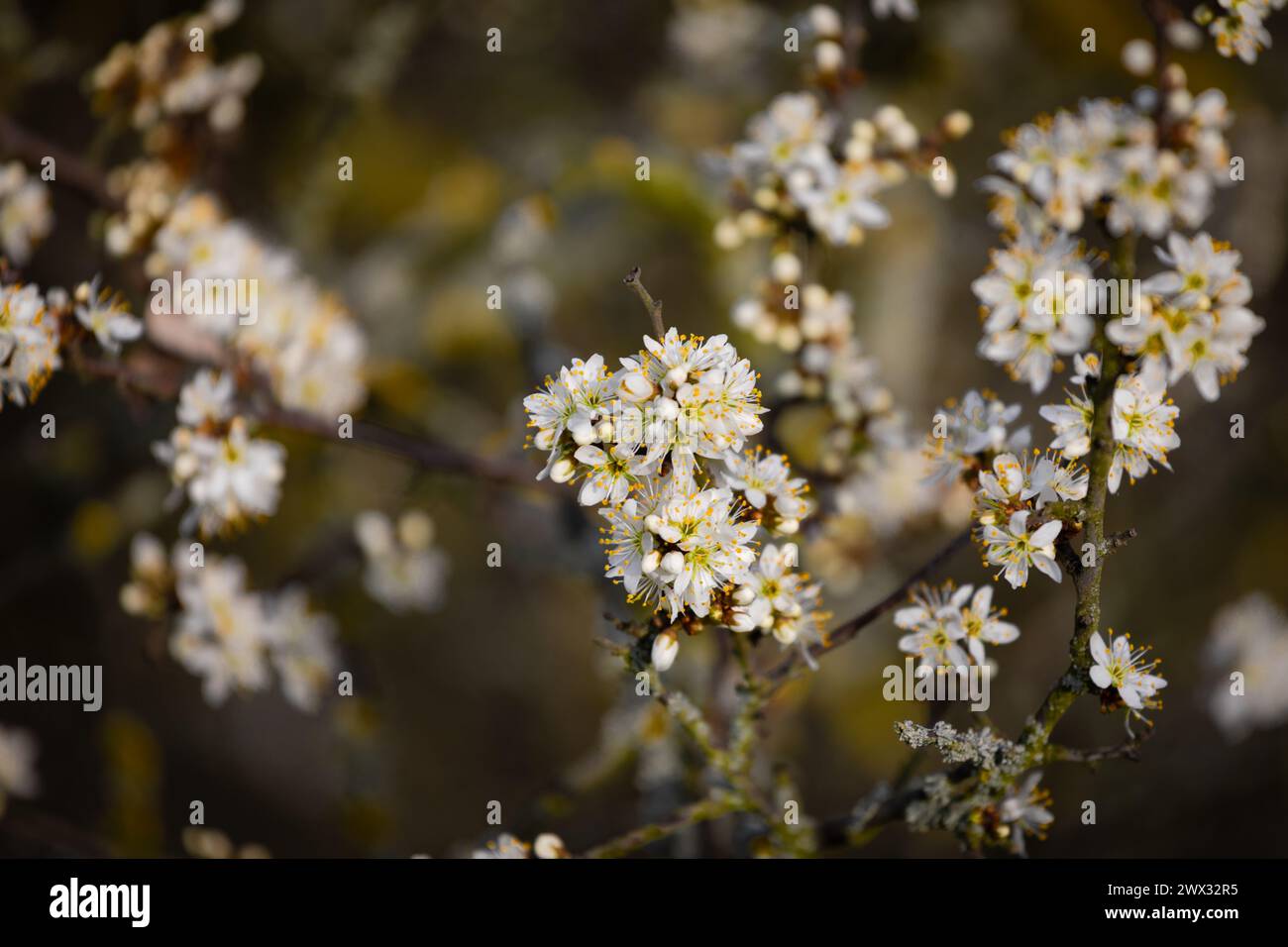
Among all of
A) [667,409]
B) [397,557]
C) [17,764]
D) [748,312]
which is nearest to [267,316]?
[397,557]

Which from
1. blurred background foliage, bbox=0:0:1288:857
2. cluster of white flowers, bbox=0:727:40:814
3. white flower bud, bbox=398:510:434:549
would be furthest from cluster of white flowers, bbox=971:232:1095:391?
cluster of white flowers, bbox=0:727:40:814

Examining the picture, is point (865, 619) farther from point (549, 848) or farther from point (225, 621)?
point (225, 621)

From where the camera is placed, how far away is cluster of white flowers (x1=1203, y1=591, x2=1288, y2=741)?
1606 millimetres

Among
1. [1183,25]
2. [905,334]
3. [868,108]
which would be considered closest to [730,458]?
[1183,25]

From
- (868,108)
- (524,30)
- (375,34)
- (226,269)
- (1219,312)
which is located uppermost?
(524,30)

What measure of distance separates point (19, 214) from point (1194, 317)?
1411mm

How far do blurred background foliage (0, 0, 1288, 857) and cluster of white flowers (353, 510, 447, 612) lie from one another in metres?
0.05

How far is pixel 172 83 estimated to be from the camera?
131 centimetres

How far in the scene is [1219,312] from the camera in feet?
2.75

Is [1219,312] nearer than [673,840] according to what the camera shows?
Yes

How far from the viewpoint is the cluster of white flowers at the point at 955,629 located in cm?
85
